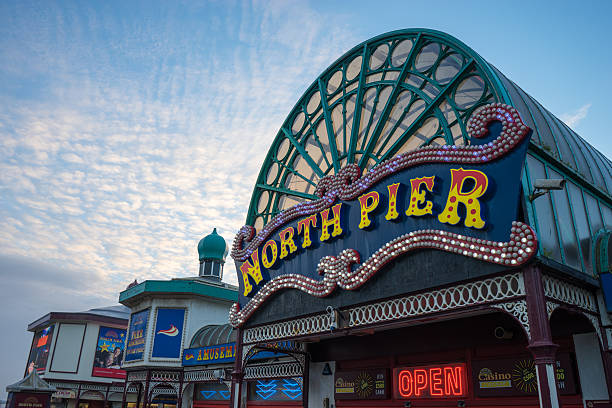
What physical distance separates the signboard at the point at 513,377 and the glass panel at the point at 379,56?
1002 centimetres

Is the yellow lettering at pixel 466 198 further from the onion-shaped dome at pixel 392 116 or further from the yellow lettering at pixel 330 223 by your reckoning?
the yellow lettering at pixel 330 223

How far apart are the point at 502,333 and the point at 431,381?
283 cm

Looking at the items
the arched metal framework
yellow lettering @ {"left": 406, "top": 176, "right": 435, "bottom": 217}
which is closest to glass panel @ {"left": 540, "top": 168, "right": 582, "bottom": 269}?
the arched metal framework

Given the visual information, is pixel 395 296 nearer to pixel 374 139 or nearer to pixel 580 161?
pixel 374 139

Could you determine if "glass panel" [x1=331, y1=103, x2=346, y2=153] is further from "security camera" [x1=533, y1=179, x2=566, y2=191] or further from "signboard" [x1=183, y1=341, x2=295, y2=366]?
"signboard" [x1=183, y1=341, x2=295, y2=366]

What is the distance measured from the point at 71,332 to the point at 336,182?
122 feet

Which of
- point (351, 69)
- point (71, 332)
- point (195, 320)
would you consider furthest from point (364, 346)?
point (71, 332)

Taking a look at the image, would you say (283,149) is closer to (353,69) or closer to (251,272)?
(353,69)

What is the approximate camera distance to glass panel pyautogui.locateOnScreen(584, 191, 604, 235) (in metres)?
12.2

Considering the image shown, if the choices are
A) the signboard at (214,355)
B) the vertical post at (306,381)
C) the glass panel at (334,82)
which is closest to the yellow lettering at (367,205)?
the glass panel at (334,82)

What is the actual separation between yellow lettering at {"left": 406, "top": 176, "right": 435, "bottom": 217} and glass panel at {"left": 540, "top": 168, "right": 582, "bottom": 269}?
2.90 meters

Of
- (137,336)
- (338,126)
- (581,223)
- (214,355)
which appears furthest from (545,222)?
(137,336)

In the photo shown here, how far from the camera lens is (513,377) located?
11828mm

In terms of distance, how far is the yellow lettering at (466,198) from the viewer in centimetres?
949
